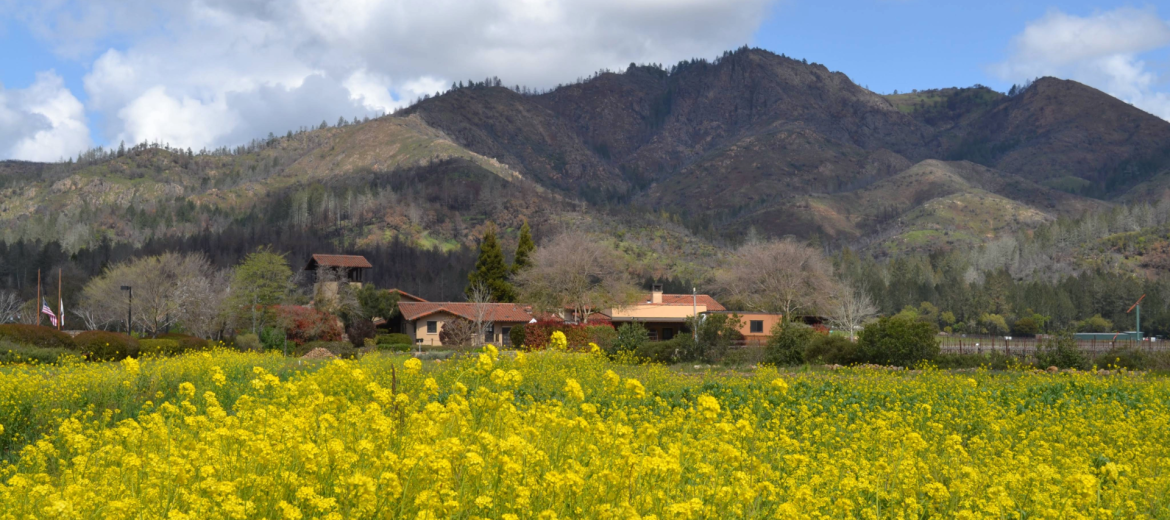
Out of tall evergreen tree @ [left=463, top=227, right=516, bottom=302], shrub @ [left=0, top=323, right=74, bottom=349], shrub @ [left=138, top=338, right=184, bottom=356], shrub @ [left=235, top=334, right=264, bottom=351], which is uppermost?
tall evergreen tree @ [left=463, top=227, right=516, bottom=302]

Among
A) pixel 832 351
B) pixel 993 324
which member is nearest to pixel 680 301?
pixel 832 351

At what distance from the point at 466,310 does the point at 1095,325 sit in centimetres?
6304

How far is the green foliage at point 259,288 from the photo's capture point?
53.6 m

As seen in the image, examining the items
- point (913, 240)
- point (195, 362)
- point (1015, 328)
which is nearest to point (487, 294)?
point (195, 362)

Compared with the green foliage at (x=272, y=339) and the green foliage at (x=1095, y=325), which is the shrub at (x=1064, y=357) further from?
the green foliage at (x=1095, y=325)

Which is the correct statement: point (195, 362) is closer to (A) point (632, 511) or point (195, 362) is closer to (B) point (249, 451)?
(B) point (249, 451)

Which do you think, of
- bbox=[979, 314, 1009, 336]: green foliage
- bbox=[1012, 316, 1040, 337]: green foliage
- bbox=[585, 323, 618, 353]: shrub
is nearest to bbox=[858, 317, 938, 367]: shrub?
bbox=[585, 323, 618, 353]: shrub

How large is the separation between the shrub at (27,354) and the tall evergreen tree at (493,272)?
39.8 metres

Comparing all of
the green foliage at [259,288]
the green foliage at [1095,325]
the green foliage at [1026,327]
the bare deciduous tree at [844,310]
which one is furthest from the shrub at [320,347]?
the green foliage at [1095,325]

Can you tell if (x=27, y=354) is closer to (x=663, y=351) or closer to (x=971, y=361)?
(x=663, y=351)

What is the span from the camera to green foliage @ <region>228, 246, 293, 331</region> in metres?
53.6

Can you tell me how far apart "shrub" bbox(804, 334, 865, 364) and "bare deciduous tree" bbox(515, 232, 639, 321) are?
25868 mm

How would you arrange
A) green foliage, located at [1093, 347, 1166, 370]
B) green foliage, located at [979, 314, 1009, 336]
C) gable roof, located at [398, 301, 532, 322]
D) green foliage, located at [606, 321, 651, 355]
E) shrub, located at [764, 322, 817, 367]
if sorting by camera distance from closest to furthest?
green foliage, located at [1093, 347, 1166, 370] → shrub, located at [764, 322, 817, 367] → green foliage, located at [606, 321, 651, 355] → gable roof, located at [398, 301, 532, 322] → green foliage, located at [979, 314, 1009, 336]

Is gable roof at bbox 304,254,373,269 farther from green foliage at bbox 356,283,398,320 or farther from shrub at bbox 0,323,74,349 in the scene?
shrub at bbox 0,323,74,349
